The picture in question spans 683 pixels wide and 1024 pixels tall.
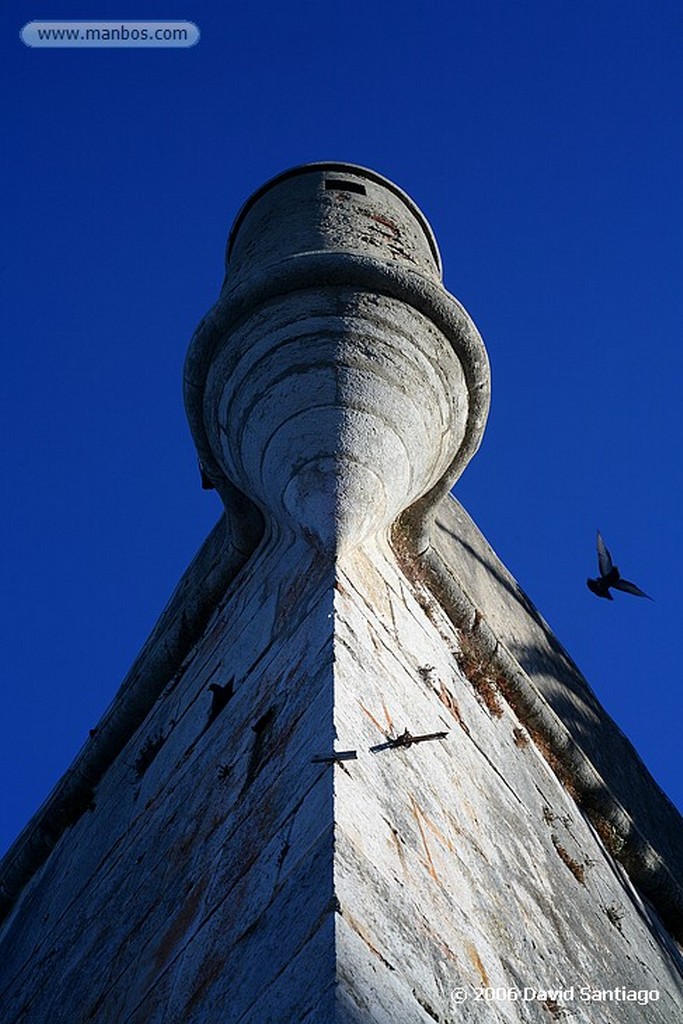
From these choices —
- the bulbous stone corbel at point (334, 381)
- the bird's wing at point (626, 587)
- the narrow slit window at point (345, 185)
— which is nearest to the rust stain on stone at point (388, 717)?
the bulbous stone corbel at point (334, 381)

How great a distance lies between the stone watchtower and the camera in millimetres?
2098

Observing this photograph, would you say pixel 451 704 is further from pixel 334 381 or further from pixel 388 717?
pixel 334 381

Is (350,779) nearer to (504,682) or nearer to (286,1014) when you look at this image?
(286,1014)

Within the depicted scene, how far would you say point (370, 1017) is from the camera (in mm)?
1677

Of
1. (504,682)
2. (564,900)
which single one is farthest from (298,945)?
(504,682)

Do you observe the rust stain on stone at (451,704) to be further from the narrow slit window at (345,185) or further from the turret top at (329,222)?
the narrow slit window at (345,185)

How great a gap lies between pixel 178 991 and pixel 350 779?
502 millimetres

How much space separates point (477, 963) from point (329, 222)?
132 inches

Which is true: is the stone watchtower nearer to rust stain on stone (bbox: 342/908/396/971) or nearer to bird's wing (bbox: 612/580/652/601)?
rust stain on stone (bbox: 342/908/396/971)
